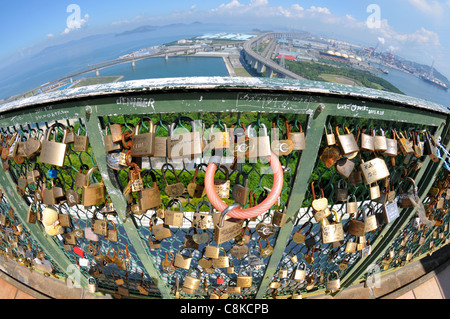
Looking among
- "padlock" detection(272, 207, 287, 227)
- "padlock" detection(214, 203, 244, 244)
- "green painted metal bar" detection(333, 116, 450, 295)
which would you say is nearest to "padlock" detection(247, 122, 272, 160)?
"padlock" detection(214, 203, 244, 244)

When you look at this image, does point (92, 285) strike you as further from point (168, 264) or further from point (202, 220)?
point (202, 220)

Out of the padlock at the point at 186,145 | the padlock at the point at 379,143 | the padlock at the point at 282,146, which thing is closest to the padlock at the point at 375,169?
the padlock at the point at 379,143

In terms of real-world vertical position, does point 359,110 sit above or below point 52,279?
above

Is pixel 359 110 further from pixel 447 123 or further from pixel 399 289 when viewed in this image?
pixel 399 289

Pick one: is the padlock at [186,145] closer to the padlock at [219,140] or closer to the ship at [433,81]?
the padlock at [219,140]

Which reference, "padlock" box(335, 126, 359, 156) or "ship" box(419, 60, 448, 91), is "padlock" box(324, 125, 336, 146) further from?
"ship" box(419, 60, 448, 91)

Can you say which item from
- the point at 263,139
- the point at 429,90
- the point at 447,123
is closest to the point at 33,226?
the point at 263,139
